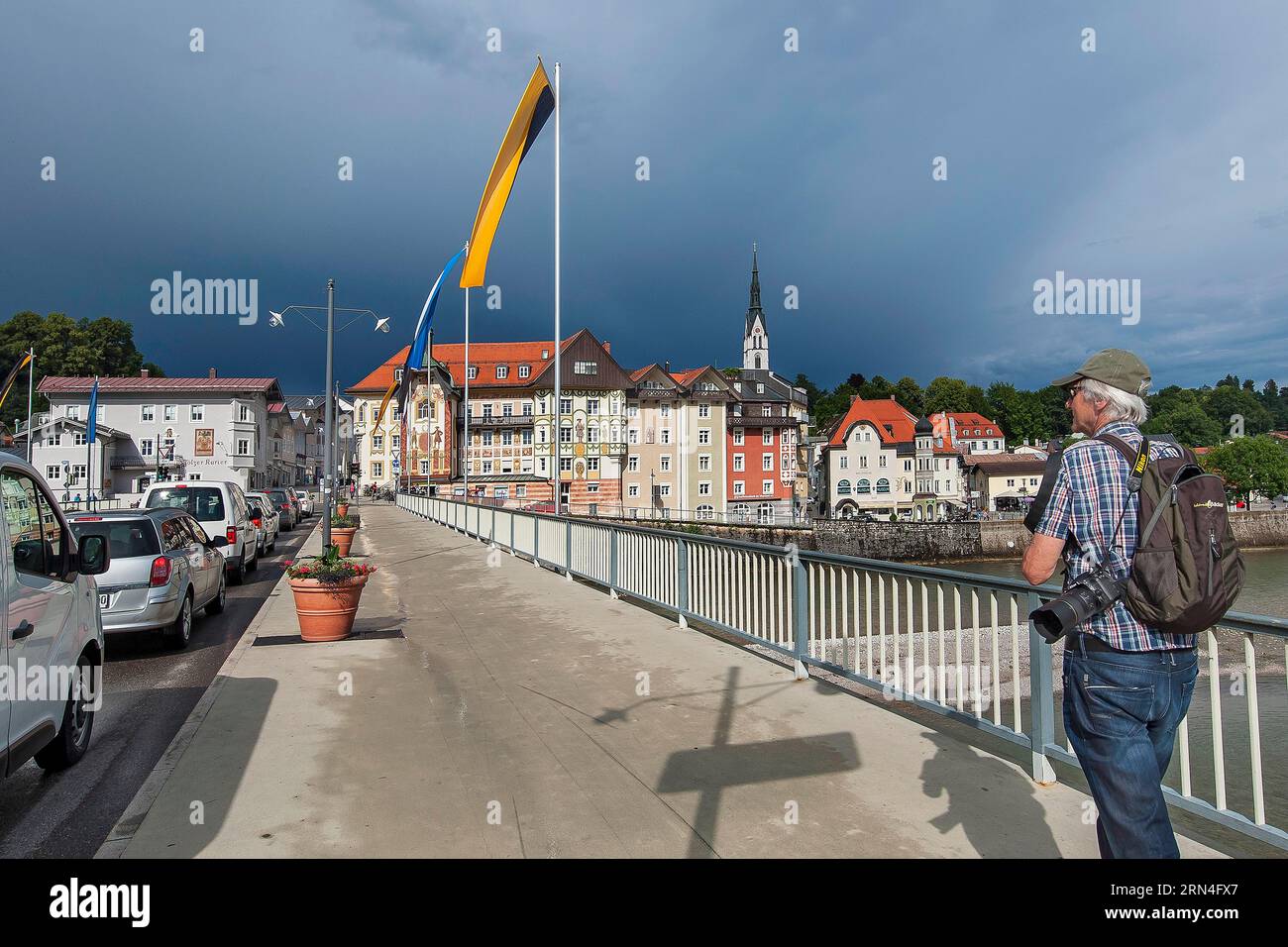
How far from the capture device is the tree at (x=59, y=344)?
3346 inches

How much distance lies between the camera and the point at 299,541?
94.1 feet

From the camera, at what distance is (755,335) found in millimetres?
130375

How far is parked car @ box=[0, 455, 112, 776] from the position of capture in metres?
3.95

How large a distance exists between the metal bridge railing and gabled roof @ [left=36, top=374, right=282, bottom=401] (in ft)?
210

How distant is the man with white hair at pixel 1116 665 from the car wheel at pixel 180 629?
9266mm

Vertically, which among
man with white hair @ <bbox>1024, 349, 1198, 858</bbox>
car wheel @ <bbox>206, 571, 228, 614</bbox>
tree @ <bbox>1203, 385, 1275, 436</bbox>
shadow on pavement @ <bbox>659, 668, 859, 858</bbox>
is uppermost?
tree @ <bbox>1203, 385, 1275, 436</bbox>

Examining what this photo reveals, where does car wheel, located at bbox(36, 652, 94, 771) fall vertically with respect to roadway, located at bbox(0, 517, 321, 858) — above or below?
above

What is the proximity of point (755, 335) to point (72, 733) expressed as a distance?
425ft

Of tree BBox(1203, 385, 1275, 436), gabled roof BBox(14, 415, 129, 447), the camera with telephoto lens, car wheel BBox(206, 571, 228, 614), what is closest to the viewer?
the camera with telephoto lens

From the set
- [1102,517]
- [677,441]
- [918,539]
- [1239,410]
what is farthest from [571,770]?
[1239,410]

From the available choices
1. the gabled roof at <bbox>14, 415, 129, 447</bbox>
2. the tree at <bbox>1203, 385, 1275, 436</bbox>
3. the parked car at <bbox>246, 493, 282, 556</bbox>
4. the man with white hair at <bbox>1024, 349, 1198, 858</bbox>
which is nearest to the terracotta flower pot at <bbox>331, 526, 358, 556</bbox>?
the parked car at <bbox>246, 493, 282, 556</bbox>

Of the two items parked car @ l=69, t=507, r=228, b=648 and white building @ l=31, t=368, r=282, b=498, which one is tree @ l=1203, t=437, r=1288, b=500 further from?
parked car @ l=69, t=507, r=228, b=648
